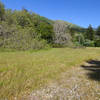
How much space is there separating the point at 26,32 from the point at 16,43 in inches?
76.1

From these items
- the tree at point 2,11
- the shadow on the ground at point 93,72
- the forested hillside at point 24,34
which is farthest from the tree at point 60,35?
the shadow on the ground at point 93,72

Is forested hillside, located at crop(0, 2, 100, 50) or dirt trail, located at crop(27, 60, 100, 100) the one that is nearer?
dirt trail, located at crop(27, 60, 100, 100)

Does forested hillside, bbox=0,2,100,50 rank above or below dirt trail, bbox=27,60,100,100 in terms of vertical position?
above

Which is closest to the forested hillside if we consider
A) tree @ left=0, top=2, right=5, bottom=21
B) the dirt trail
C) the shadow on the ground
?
tree @ left=0, top=2, right=5, bottom=21

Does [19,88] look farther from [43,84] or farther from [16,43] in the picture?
[16,43]

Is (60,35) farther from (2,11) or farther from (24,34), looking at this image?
(2,11)

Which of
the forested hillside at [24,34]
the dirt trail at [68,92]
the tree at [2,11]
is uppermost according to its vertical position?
the tree at [2,11]

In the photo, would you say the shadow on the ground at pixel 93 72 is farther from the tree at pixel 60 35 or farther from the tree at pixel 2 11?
the tree at pixel 60 35

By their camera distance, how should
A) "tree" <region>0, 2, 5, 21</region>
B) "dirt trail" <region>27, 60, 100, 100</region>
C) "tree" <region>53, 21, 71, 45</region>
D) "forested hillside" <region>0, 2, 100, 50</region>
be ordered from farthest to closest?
"tree" <region>53, 21, 71, 45</region> < "tree" <region>0, 2, 5, 21</region> < "forested hillside" <region>0, 2, 100, 50</region> < "dirt trail" <region>27, 60, 100, 100</region>

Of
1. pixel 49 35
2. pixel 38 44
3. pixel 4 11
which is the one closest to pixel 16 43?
pixel 38 44

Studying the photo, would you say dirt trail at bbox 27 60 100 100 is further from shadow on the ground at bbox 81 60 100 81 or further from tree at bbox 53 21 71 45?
tree at bbox 53 21 71 45

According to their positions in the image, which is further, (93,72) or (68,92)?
(93,72)

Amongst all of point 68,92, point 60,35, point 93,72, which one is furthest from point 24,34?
point 60,35

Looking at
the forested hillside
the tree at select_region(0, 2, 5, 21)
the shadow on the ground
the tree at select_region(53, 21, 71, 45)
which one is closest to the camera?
the shadow on the ground
